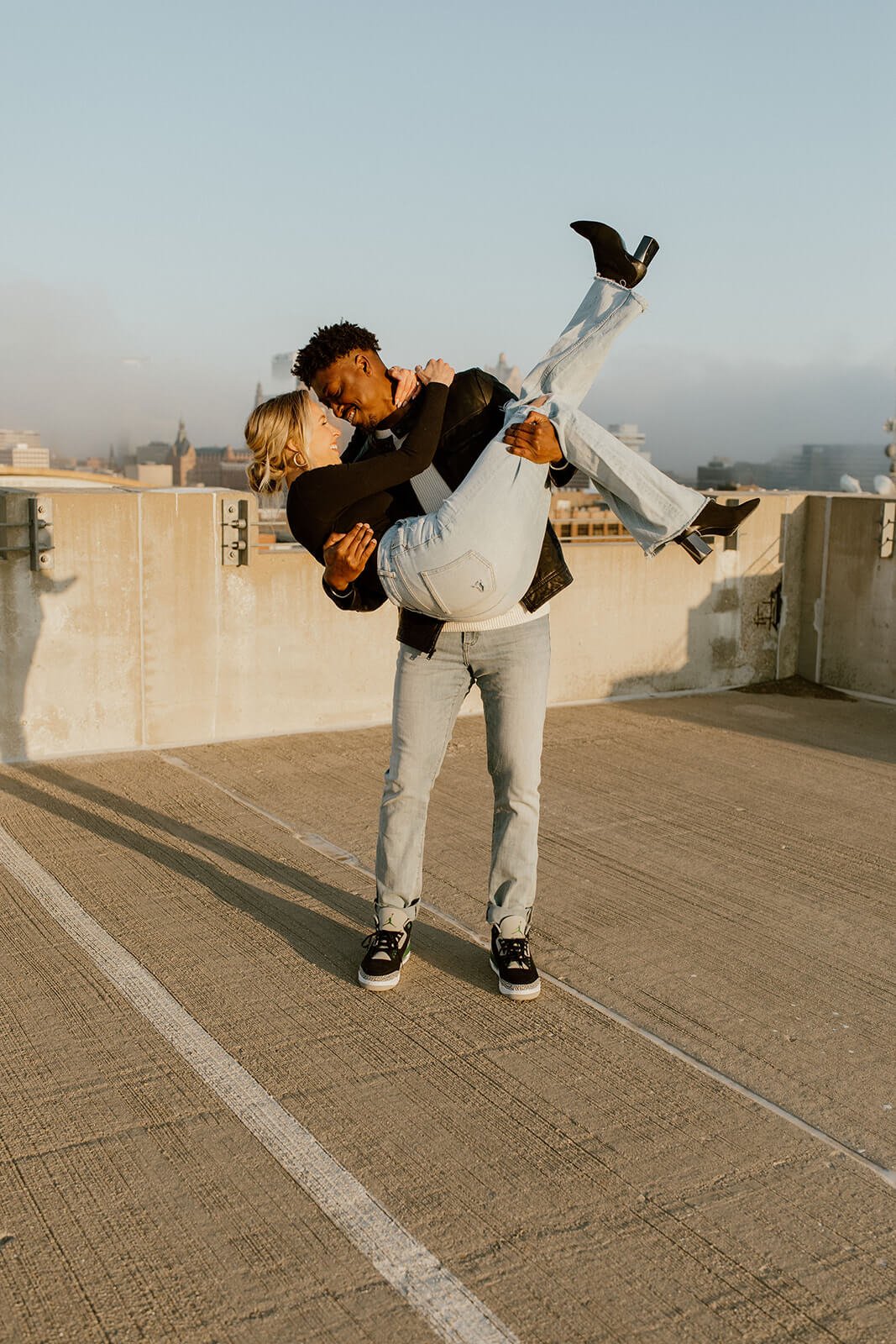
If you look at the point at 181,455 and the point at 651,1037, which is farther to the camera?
the point at 181,455

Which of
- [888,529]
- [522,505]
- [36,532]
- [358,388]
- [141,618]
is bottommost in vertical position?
[141,618]

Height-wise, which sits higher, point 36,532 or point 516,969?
point 36,532

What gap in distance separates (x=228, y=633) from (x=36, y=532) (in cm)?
135

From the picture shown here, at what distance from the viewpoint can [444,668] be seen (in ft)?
13.0

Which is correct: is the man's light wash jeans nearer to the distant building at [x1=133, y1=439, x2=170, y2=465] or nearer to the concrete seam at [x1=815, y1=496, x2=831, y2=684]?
the concrete seam at [x1=815, y1=496, x2=831, y2=684]

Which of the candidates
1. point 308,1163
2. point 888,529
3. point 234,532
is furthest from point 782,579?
point 308,1163

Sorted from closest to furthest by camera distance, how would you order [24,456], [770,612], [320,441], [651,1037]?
[320,441] < [651,1037] < [770,612] < [24,456]

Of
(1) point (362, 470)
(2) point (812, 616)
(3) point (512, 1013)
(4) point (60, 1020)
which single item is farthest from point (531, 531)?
(2) point (812, 616)

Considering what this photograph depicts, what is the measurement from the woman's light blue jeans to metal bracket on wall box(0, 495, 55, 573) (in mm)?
4006

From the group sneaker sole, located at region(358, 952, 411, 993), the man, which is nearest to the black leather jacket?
the man

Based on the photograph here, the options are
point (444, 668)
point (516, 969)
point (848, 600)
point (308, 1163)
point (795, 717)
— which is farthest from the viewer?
point (848, 600)

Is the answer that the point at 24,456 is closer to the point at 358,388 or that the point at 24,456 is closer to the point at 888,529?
the point at 888,529

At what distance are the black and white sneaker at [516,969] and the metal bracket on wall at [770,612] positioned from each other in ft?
22.7

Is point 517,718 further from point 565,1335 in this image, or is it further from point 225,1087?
point 565,1335
